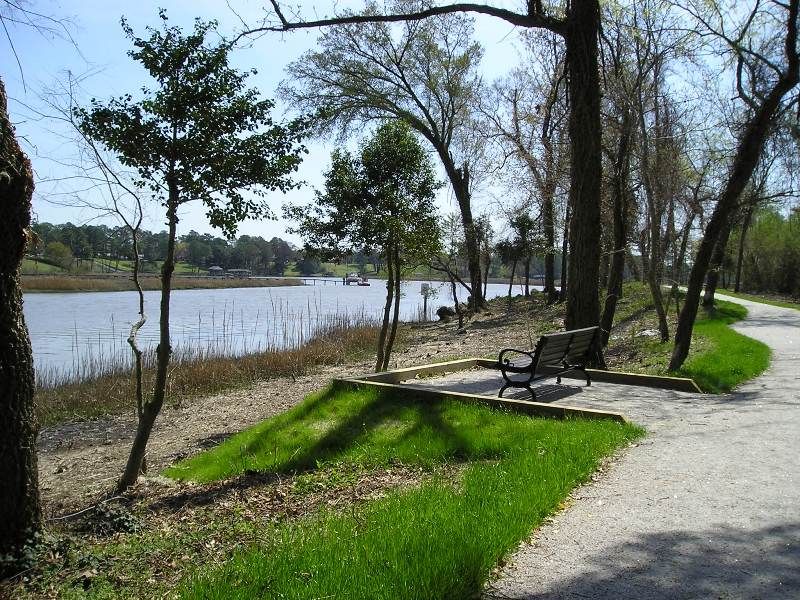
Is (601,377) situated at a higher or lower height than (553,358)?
lower

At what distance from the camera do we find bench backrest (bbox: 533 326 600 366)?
8492 mm

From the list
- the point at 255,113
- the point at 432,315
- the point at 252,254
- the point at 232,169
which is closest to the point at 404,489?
the point at 232,169

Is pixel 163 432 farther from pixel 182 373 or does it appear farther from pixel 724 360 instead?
pixel 724 360

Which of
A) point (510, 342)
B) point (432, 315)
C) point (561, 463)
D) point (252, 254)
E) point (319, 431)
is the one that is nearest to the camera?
point (561, 463)

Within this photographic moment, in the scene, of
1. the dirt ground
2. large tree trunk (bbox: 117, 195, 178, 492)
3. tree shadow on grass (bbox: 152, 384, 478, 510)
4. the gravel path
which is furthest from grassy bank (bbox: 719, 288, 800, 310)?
large tree trunk (bbox: 117, 195, 178, 492)

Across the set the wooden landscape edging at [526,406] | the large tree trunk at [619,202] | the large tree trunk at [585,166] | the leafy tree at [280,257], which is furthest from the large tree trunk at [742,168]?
the leafy tree at [280,257]

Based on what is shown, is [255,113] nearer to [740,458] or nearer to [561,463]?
[561,463]

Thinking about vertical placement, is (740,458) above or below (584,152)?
below

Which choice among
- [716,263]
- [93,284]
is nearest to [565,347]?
[716,263]

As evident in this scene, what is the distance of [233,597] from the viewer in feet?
11.3

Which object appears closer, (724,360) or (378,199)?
(724,360)

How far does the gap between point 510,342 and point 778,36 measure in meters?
11.5

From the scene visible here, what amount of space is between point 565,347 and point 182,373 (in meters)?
10.7

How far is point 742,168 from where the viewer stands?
36.1ft
